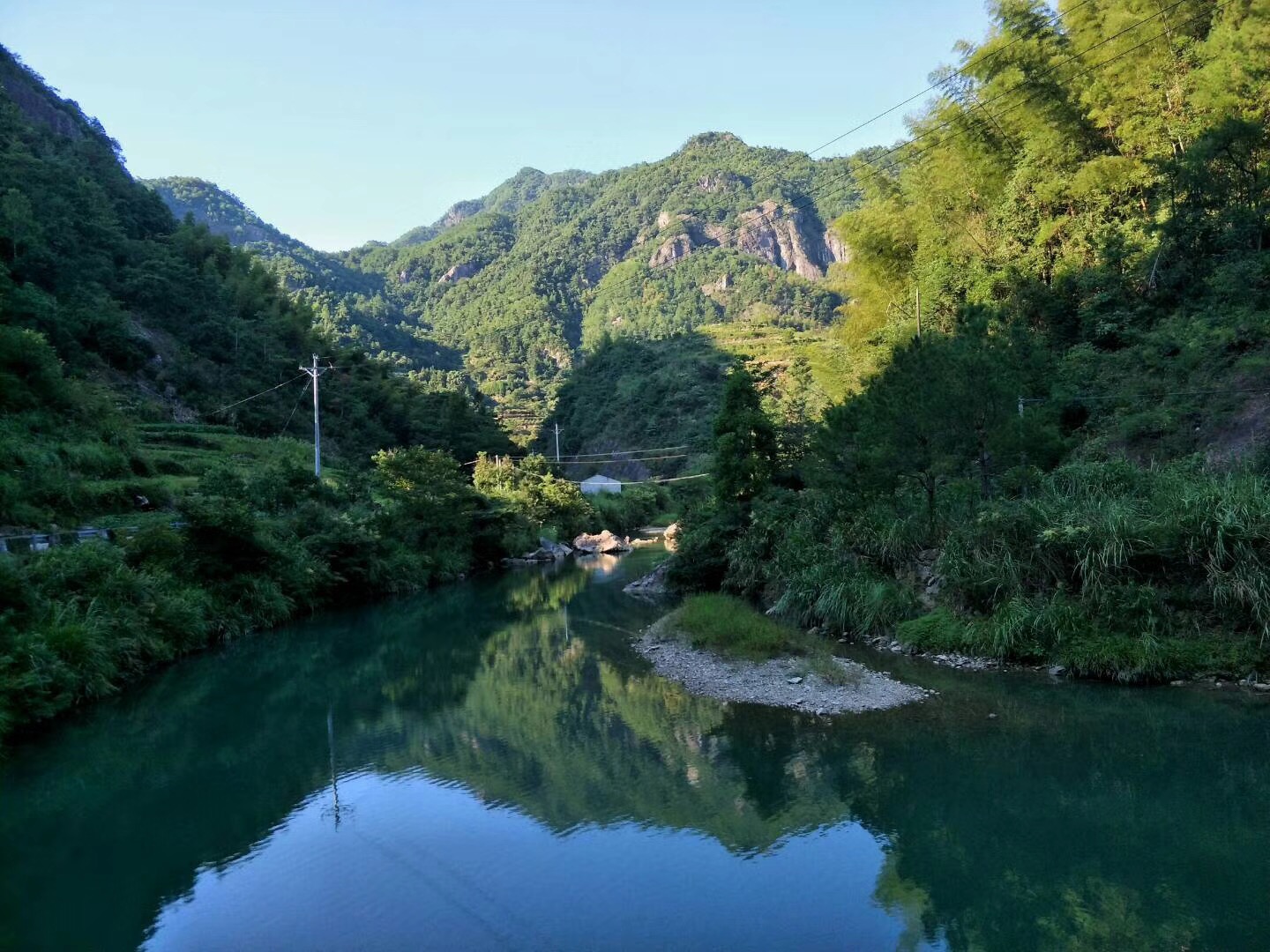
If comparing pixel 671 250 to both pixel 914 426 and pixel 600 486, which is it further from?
pixel 914 426

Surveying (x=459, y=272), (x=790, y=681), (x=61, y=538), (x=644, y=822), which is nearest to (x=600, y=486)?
(x=61, y=538)

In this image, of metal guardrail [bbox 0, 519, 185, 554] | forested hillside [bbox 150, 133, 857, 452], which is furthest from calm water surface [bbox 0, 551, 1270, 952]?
forested hillside [bbox 150, 133, 857, 452]

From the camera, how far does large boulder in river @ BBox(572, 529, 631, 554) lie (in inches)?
2096

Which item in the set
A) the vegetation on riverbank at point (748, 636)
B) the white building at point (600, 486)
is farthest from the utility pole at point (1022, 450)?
the white building at point (600, 486)

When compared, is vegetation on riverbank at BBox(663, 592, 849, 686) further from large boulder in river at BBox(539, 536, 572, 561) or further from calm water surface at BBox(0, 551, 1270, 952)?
large boulder in river at BBox(539, 536, 572, 561)

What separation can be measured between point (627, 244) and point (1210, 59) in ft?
572

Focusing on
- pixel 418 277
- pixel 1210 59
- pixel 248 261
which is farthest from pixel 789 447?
pixel 418 277

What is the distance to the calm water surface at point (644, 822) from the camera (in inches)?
332

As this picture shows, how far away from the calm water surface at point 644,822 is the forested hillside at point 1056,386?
83.7 inches

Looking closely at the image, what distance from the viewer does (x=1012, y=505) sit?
17.9m

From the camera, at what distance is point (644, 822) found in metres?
11.0

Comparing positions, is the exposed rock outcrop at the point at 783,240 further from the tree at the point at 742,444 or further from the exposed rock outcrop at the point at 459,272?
the tree at the point at 742,444

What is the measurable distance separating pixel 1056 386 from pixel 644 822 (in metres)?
21.4

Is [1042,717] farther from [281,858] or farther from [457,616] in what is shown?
[457,616]
